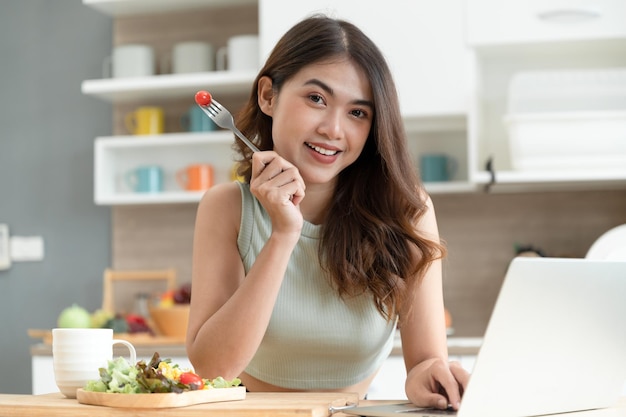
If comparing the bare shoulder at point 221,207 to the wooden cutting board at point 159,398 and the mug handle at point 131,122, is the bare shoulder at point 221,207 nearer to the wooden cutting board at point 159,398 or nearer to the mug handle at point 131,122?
the wooden cutting board at point 159,398

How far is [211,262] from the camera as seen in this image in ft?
5.05

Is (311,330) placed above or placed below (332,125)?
below

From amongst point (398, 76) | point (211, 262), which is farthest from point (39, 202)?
point (211, 262)

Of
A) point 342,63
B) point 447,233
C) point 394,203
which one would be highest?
point 342,63

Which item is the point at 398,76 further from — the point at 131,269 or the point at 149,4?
the point at 131,269

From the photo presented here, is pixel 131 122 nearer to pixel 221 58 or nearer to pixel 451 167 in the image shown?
pixel 221 58

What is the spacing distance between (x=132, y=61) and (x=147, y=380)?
2479 mm

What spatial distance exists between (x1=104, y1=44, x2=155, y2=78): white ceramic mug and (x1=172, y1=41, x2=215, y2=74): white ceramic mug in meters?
0.13

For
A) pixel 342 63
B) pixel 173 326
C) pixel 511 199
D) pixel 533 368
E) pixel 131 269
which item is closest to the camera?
pixel 533 368

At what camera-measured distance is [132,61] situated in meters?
3.38

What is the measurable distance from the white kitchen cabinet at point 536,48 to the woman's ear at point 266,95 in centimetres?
141

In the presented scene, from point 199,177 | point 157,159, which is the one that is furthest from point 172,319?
point 157,159

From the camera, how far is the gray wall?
3615 mm

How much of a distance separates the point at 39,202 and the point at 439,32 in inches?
68.3
